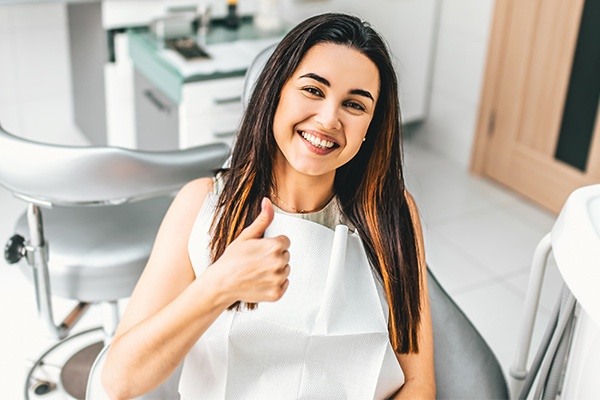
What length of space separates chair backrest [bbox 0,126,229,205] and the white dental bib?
28cm

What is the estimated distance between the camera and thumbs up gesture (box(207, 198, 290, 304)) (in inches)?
38.4

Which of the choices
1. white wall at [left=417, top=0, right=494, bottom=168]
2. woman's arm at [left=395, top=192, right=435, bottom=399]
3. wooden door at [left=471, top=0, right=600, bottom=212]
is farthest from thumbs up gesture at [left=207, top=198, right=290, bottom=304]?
white wall at [left=417, top=0, right=494, bottom=168]

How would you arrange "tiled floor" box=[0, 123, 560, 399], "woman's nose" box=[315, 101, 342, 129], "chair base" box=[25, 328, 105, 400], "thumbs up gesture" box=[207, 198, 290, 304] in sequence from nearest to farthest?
"thumbs up gesture" box=[207, 198, 290, 304]
"woman's nose" box=[315, 101, 342, 129]
"chair base" box=[25, 328, 105, 400]
"tiled floor" box=[0, 123, 560, 399]

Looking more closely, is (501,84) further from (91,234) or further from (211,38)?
(91,234)

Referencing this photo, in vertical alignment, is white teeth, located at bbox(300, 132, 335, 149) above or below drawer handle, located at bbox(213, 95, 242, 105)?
above

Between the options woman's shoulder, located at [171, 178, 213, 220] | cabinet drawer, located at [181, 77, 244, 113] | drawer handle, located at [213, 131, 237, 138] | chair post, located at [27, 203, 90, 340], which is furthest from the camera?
drawer handle, located at [213, 131, 237, 138]

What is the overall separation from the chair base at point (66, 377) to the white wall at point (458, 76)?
6.29 feet

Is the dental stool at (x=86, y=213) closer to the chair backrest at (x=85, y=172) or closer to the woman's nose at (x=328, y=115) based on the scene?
the chair backrest at (x=85, y=172)

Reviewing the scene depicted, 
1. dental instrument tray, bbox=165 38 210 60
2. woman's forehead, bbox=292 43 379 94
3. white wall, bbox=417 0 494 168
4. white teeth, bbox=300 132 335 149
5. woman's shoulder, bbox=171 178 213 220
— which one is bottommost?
white wall, bbox=417 0 494 168

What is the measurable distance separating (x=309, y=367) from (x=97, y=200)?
0.54m

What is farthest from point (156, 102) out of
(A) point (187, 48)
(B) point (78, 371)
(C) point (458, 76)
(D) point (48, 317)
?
(C) point (458, 76)

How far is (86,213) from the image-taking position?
1.85m

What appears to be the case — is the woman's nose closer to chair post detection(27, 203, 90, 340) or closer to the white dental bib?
the white dental bib

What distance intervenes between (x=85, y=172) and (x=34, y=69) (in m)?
1.82
